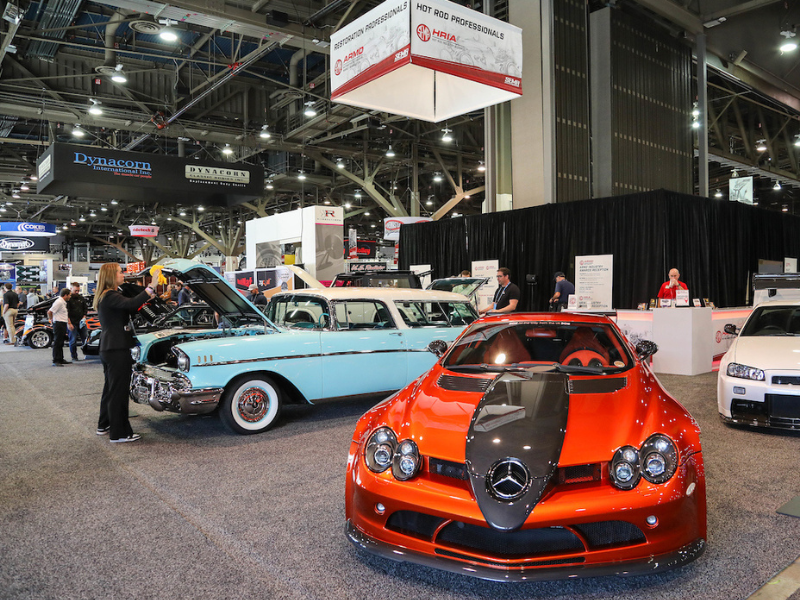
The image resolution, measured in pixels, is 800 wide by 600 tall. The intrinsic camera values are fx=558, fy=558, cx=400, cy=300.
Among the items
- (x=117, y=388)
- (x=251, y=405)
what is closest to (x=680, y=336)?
(x=251, y=405)

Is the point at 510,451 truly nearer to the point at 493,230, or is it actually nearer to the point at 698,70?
the point at 493,230

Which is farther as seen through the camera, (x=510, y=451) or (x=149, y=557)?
(x=149, y=557)

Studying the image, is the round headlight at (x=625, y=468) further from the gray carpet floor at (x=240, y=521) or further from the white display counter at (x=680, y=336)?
the white display counter at (x=680, y=336)

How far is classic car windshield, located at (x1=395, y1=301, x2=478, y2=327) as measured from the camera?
20.9ft

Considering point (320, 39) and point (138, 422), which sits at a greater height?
point (320, 39)

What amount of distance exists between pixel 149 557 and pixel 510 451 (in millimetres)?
1928

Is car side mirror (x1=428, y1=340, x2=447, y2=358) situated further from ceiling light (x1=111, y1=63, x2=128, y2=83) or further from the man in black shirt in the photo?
the man in black shirt

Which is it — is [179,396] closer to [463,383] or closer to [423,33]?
[463,383]

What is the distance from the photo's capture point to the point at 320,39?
12.6m

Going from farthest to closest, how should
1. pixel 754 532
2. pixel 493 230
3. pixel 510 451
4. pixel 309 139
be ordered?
1. pixel 309 139
2. pixel 493 230
3. pixel 754 532
4. pixel 510 451

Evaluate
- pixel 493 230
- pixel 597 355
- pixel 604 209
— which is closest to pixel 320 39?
pixel 493 230

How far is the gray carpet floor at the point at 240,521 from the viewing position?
2557 millimetres

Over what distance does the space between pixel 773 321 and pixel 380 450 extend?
513 centimetres

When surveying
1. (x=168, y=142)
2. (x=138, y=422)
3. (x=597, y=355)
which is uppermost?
(x=168, y=142)
